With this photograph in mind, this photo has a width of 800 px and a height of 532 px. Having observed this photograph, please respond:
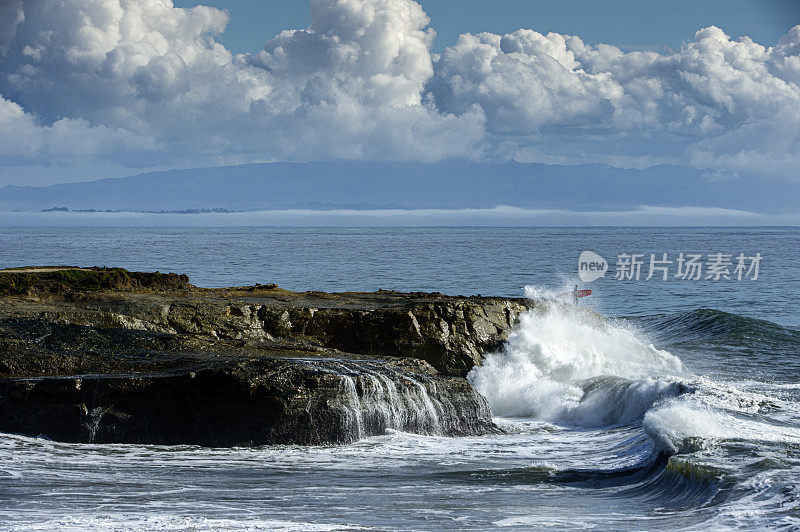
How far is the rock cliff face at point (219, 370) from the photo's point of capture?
34.0 feet

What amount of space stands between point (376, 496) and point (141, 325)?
262 inches

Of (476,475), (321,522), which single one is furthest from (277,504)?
(476,475)

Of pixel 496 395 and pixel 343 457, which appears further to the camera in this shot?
pixel 496 395

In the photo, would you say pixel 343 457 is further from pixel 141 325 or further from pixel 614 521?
pixel 141 325

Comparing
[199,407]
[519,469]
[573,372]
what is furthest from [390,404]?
[573,372]

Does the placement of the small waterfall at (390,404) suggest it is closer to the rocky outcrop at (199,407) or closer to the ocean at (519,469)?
the rocky outcrop at (199,407)

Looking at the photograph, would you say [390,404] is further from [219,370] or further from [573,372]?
[573,372]

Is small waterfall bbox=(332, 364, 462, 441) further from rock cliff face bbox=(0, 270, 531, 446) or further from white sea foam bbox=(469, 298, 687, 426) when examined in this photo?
white sea foam bbox=(469, 298, 687, 426)

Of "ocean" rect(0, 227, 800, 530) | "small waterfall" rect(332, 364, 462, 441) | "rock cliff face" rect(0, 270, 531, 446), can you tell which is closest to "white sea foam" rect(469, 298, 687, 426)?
"ocean" rect(0, 227, 800, 530)

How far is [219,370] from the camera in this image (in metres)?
10.6

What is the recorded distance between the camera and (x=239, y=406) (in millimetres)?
10469

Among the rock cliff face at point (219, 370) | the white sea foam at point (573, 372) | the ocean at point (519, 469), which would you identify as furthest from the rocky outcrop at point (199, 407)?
the white sea foam at point (573, 372)

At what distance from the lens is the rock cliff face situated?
10367 millimetres

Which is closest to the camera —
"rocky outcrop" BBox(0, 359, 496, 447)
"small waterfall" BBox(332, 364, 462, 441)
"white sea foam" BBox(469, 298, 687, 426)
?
"rocky outcrop" BBox(0, 359, 496, 447)
